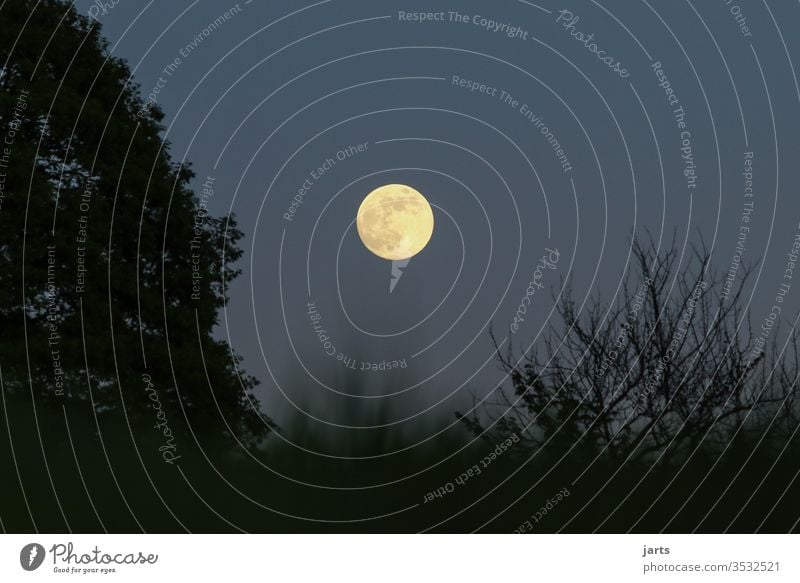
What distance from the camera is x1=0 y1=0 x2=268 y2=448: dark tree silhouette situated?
15.2 meters

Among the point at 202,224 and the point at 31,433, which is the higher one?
the point at 202,224

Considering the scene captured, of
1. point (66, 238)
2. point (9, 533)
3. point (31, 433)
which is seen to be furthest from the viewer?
point (66, 238)

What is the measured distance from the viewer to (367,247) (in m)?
13.7

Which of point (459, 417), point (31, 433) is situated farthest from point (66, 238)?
point (459, 417)

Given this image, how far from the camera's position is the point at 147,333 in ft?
52.0

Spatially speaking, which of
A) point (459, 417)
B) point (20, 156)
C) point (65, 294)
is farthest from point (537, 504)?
point (20, 156)

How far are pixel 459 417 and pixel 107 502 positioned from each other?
4742 mm

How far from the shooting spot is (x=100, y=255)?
15984mm

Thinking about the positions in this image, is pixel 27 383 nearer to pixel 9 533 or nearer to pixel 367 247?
pixel 9 533

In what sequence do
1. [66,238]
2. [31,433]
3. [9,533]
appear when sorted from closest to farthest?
[9,533] < [31,433] < [66,238]

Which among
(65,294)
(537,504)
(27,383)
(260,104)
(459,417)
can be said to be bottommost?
(537,504)

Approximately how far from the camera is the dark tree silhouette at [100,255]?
49.9 ft

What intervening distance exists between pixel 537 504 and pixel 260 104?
6.20 meters

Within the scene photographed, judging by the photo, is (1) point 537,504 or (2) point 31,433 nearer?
(1) point 537,504
